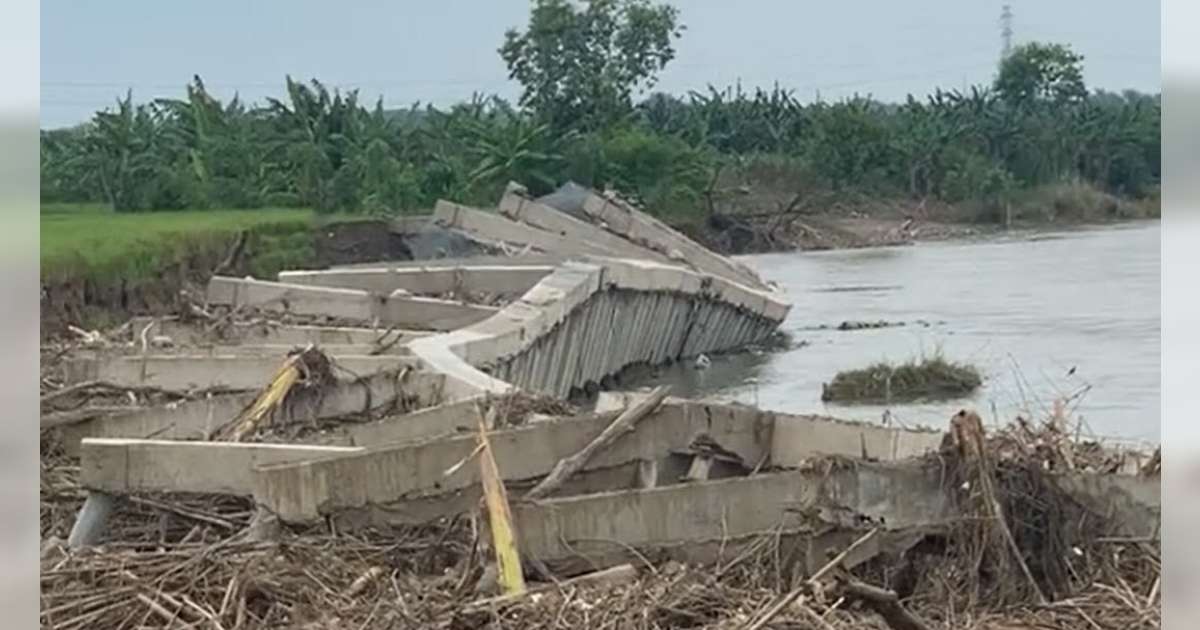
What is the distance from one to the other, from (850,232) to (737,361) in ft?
38.7

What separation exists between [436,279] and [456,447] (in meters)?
4.53

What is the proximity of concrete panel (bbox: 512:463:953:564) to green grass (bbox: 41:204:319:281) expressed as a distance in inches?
163

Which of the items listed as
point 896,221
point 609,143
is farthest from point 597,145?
point 896,221

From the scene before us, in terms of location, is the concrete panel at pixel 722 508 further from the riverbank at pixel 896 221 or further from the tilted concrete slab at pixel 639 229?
the riverbank at pixel 896 221

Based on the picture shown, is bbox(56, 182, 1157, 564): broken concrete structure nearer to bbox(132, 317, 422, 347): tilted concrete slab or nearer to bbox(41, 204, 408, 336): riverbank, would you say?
bbox(132, 317, 422, 347): tilted concrete slab

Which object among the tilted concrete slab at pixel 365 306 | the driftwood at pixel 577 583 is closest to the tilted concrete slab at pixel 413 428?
the driftwood at pixel 577 583

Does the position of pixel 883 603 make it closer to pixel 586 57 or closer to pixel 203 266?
pixel 203 266

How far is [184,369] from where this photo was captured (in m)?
4.49

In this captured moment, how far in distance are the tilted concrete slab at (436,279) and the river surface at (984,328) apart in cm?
113

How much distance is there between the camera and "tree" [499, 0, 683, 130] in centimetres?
1727

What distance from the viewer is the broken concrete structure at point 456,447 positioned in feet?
8.64

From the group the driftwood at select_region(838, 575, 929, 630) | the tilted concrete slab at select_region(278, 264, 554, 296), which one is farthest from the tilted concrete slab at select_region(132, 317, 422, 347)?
the driftwood at select_region(838, 575, 929, 630)

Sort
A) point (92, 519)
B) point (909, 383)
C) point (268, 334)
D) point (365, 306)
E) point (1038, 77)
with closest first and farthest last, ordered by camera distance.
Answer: point (92, 519), point (268, 334), point (365, 306), point (909, 383), point (1038, 77)

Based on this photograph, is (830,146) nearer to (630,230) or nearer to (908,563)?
(630,230)
